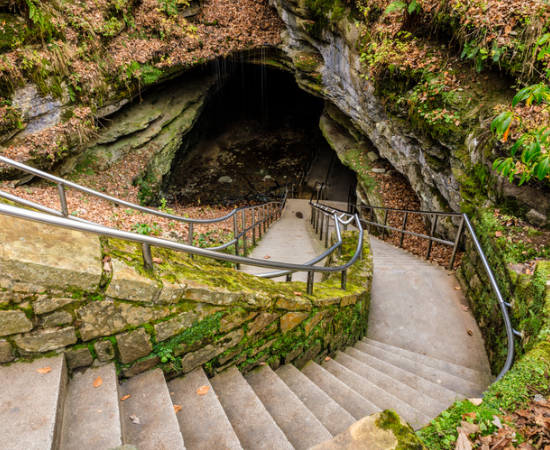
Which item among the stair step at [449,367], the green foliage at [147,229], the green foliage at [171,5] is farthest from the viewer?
the green foliage at [171,5]

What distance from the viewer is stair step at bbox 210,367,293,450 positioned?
1645 mm

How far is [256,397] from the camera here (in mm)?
1949

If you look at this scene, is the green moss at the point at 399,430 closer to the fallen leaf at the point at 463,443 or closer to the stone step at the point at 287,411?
the fallen leaf at the point at 463,443

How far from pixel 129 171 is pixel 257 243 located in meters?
5.54

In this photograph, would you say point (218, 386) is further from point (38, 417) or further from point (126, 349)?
point (38, 417)

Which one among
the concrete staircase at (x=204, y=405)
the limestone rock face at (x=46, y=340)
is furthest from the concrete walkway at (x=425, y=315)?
the limestone rock face at (x=46, y=340)

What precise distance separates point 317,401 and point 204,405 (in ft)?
3.04

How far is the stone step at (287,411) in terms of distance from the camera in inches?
70.1

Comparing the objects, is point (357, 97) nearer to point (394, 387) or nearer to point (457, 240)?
point (457, 240)

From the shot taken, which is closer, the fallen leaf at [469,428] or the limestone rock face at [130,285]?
the fallen leaf at [469,428]

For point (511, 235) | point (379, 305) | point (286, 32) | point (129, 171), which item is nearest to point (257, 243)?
point (379, 305)

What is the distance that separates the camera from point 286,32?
34.7 ft

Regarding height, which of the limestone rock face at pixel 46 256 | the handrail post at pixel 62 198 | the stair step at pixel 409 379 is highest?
the handrail post at pixel 62 198

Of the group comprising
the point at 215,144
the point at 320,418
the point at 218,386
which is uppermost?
the point at 215,144
